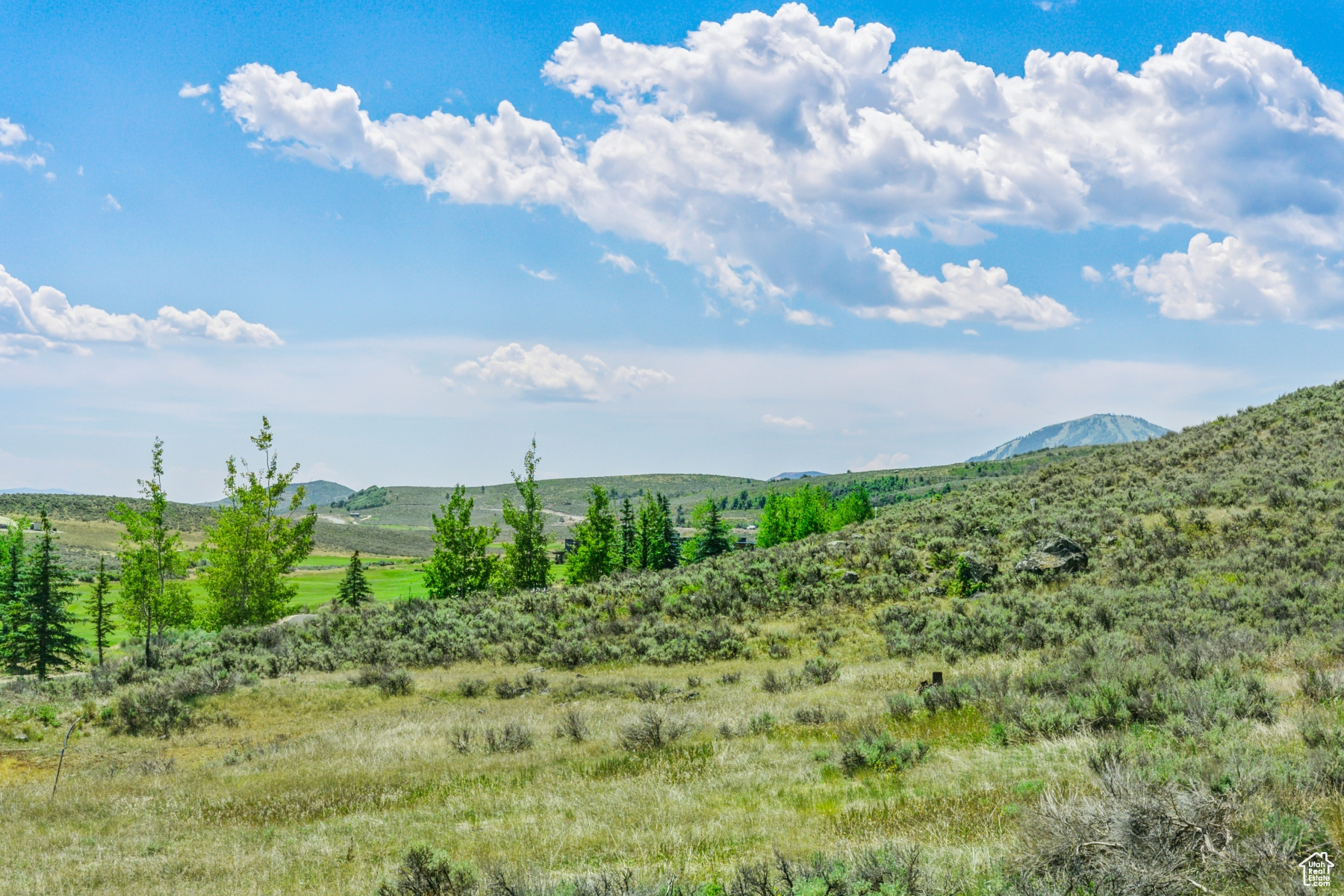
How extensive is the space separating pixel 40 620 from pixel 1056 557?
48.1 meters

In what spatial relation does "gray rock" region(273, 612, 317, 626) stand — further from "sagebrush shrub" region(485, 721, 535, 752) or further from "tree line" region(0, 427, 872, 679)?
"sagebrush shrub" region(485, 721, 535, 752)

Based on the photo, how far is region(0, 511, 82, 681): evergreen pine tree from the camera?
1401 inches

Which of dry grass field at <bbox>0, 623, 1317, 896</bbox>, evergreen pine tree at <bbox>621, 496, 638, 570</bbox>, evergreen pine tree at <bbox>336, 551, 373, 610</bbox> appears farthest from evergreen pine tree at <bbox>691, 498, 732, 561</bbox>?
dry grass field at <bbox>0, 623, 1317, 896</bbox>

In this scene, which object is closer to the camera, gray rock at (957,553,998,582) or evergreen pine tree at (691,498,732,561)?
gray rock at (957,553,998,582)

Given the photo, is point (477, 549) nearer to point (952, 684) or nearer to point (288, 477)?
point (288, 477)

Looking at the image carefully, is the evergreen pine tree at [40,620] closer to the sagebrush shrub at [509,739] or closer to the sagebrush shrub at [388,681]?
the sagebrush shrub at [388,681]

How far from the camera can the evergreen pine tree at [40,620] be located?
3559 centimetres


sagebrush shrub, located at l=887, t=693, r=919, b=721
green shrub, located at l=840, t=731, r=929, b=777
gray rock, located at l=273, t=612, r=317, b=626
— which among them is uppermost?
green shrub, located at l=840, t=731, r=929, b=777

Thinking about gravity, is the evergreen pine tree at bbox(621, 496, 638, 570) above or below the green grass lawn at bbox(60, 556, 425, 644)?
above

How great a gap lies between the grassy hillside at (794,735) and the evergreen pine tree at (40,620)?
13754 millimetres

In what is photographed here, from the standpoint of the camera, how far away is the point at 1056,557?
Result: 25.4 meters

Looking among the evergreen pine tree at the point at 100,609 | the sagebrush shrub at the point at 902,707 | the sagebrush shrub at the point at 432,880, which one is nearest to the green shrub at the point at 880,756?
the sagebrush shrub at the point at 902,707

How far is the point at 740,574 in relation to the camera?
32.2 metres

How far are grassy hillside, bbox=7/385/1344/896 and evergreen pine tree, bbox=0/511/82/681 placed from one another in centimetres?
1375
